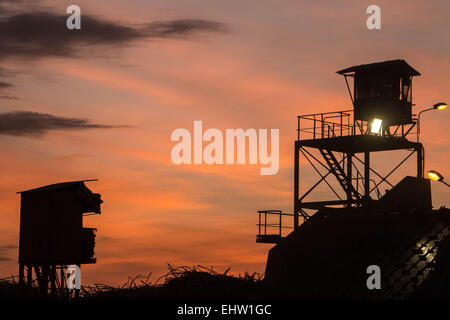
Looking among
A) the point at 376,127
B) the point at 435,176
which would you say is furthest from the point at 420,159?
the point at 435,176

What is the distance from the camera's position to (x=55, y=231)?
3459cm

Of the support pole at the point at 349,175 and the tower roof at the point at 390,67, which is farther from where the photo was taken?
the tower roof at the point at 390,67

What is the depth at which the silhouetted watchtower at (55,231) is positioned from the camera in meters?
34.4

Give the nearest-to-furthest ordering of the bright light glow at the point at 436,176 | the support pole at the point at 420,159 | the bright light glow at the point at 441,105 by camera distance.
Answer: the bright light glow at the point at 436,176, the bright light glow at the point at 441,105, the support pole at the point at 420,159

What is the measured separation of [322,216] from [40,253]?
15.1 metres

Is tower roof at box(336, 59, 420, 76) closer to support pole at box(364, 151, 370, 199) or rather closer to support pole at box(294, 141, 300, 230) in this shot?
support pole at box(364, 151, 370, 199)

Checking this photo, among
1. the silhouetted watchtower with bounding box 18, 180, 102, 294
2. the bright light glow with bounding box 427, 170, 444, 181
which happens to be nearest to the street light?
the bright light glow with bounding box 427, 170, 444, 181

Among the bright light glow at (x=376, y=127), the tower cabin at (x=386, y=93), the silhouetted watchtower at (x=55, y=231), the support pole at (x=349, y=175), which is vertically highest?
the tower cabin at (x=386, y=93)

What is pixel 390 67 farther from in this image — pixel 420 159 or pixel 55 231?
pixel 55 231

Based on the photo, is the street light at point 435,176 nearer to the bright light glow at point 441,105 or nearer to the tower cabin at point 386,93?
the bright light glow at point 441,105

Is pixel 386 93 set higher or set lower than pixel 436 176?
higher

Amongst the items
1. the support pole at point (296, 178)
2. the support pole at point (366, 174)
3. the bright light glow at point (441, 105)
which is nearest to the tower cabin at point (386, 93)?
the support pole at point (366, 174)
